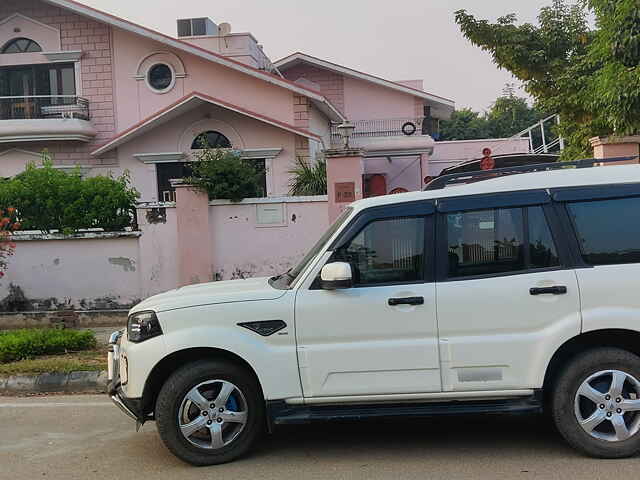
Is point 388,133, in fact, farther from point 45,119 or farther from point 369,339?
point 369,339

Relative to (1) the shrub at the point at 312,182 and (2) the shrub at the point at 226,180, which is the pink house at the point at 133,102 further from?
(2) the shrub at the point at 226,180

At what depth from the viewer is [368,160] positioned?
29156 mm

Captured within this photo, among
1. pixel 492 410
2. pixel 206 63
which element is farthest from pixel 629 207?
pixel 206 63

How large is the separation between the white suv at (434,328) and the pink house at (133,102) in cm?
1414

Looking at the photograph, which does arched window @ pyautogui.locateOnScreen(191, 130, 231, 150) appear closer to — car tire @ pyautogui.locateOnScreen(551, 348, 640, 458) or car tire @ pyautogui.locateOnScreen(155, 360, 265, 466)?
car tire @ pyautogui.locateOnScreen(155, 360, 265, 466)

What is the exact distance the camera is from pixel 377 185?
92.4 ft

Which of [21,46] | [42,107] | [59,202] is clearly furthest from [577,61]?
[21,46]

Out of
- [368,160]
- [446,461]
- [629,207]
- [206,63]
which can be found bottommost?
[446,461]

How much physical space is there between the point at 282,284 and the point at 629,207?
8.48 feet

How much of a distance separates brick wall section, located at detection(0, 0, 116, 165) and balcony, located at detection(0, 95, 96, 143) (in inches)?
13.2

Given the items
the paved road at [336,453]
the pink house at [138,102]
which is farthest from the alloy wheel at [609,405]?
the pink house at [138,102]

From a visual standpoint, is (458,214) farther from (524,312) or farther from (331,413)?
(331,413)

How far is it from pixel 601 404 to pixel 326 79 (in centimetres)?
2623

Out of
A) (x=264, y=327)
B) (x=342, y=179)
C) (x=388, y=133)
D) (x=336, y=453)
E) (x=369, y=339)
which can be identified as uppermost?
(x=388, y=133)
